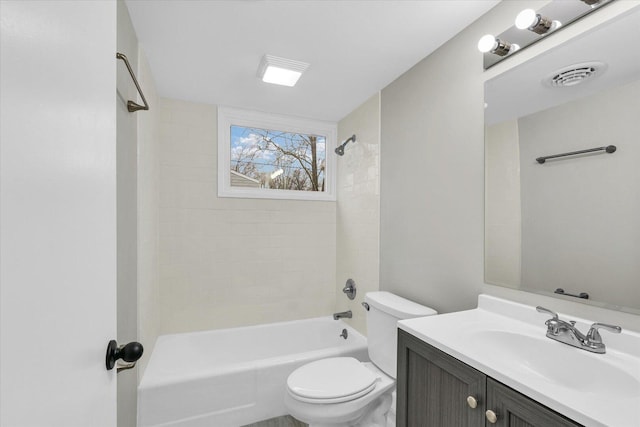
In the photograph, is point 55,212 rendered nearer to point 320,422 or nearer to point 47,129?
point 47,129

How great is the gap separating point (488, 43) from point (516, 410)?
1.45 meters

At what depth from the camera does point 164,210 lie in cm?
250

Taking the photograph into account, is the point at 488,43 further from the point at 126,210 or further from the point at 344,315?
the point at 344,315

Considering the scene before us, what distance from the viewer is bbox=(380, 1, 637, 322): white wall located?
150cm

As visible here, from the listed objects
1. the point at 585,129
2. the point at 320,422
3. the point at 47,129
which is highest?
the point at 585,129

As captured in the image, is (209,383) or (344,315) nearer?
(209,383)

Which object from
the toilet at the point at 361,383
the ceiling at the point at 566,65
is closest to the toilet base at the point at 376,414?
the toilet at the point at 361,383

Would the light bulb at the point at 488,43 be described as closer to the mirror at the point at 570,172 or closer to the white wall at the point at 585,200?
the mirror at the point at 570,172

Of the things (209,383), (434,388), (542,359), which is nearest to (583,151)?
(542,359)

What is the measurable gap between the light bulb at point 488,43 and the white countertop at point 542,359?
116 centimetres

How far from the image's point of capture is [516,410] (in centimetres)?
81

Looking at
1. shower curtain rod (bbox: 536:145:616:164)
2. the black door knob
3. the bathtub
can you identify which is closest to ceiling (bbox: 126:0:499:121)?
shower curtain rod (bbox: 536:145:616:164)

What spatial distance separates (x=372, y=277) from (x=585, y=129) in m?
1.67

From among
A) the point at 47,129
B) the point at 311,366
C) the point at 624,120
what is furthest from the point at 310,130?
the point at 47,129
